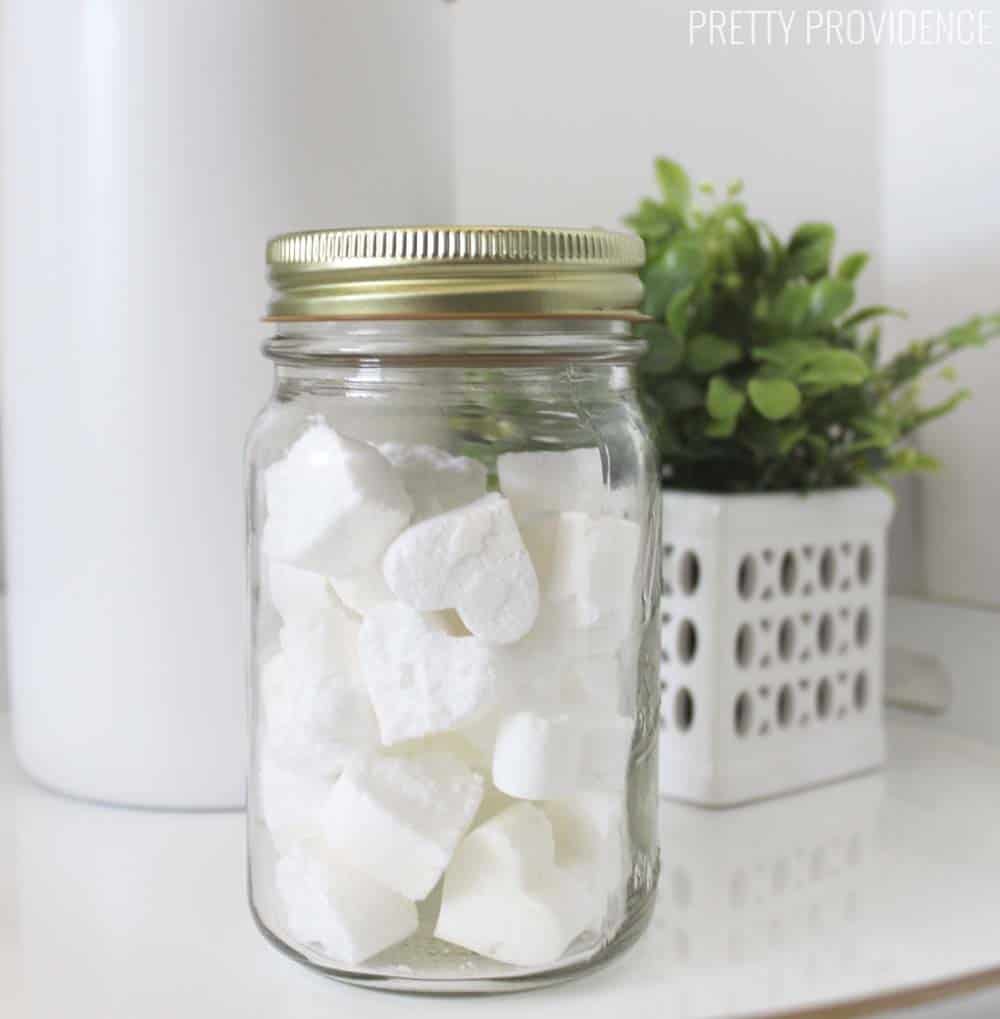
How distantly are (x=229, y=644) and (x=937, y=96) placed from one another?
0.69m

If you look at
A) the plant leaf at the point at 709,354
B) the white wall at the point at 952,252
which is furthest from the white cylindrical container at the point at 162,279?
the white wall at the point at 952,252

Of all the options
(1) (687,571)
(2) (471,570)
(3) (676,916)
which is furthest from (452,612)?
(1) (687,571)

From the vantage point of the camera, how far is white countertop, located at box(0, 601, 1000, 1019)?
1.60ft

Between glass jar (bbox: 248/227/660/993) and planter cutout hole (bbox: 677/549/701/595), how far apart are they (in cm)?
23

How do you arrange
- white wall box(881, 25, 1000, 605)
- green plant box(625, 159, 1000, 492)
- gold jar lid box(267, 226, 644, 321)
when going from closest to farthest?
gold jar lid box(267, 226, 644, 321)
green plant box(625, 159, 1000, 492)
white wall box(881, 25, 1000, 605)

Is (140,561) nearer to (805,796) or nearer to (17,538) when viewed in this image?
(17,538)

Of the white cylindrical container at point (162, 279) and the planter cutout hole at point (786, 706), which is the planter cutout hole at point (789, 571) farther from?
the white cylindrical container at point (162, 279)

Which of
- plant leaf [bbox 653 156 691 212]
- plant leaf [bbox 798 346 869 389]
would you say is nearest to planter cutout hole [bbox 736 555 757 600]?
plant leaf [bbox 798 346 869 389]

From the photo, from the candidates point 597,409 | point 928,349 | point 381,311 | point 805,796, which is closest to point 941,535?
point 928,349

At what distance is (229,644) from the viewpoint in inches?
27.2

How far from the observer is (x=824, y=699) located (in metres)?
0.81

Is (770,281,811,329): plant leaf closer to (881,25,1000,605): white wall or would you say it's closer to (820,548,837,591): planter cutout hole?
(820,548,837,591): planter cutout hole

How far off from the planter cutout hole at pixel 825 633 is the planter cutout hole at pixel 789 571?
33mm

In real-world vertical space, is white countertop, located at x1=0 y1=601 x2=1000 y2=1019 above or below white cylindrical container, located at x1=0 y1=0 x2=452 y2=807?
below
